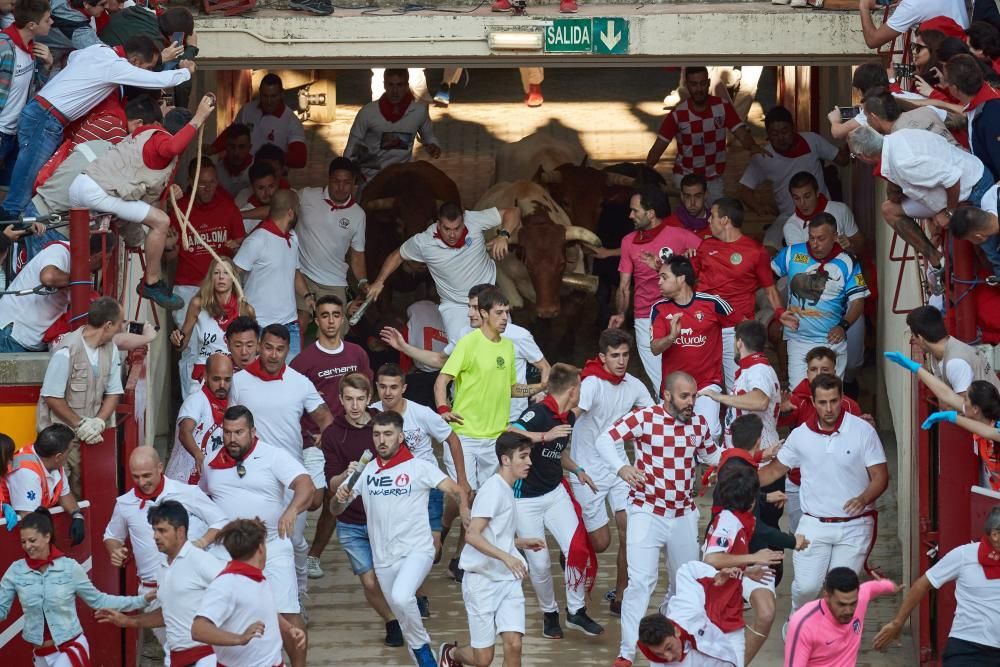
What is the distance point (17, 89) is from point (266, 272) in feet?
9.01

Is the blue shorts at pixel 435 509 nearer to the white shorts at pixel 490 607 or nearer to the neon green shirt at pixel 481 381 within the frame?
the neon green shirt at pixel 481 381

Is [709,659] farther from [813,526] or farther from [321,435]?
[321,435]

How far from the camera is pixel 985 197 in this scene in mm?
12906

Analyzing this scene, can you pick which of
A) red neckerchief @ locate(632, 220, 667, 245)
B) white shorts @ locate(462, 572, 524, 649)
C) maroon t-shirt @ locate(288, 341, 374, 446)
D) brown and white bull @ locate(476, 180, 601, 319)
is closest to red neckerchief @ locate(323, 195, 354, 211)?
brown and white bull @ locate(476, 180, 601, 319)

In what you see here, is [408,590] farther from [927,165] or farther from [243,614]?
[927,165]

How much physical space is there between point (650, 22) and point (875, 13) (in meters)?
1.84

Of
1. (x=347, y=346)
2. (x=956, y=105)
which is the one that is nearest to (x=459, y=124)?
(x=347, y=346)

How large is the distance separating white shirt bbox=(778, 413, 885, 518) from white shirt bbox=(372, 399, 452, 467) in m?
2.40

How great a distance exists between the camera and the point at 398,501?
44.0 feet

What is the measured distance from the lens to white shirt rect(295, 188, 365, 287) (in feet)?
57.1

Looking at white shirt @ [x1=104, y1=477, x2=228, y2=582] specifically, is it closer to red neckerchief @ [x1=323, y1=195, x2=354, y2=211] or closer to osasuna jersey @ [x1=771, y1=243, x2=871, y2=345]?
red neckerchief @ [x1=323, y1=195, x2=354, y2=211]

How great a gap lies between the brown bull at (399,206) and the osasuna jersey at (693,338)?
11.6 feet

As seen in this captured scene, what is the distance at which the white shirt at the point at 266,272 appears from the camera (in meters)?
16.6

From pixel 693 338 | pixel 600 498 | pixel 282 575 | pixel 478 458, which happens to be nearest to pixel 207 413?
pixel 282 575
